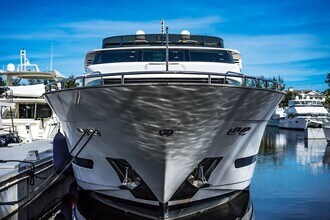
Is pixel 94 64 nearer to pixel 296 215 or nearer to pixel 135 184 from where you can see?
pixel 135 184

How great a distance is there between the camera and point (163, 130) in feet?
19.2

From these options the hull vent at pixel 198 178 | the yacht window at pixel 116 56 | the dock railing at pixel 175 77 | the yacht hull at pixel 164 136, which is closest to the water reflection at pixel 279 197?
the yacht hull at pixel 164 136

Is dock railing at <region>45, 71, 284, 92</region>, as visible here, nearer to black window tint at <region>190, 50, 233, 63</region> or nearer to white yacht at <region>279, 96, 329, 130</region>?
black window tint at <region>190, 50, 233, 63</region>

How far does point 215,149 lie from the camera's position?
6527mm

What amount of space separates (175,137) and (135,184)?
135 cm

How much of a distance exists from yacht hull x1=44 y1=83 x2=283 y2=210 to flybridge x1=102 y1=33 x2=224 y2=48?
2822 millimetres

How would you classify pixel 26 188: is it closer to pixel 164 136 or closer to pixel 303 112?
pixel 164 136

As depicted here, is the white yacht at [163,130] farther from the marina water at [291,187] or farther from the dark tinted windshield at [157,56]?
the marina water at [291,187]

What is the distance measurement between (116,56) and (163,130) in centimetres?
312

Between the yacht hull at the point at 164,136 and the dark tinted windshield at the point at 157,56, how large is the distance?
172 centimetres

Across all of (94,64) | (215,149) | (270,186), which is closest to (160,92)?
(215,149)

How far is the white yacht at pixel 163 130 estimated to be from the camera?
568 cm

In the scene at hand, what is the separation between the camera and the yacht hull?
5.65 m

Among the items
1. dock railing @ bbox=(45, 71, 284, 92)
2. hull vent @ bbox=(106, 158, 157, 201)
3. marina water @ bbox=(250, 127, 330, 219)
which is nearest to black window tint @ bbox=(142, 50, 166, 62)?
dock railing @ bbox=(45, 71, 284, 92)
